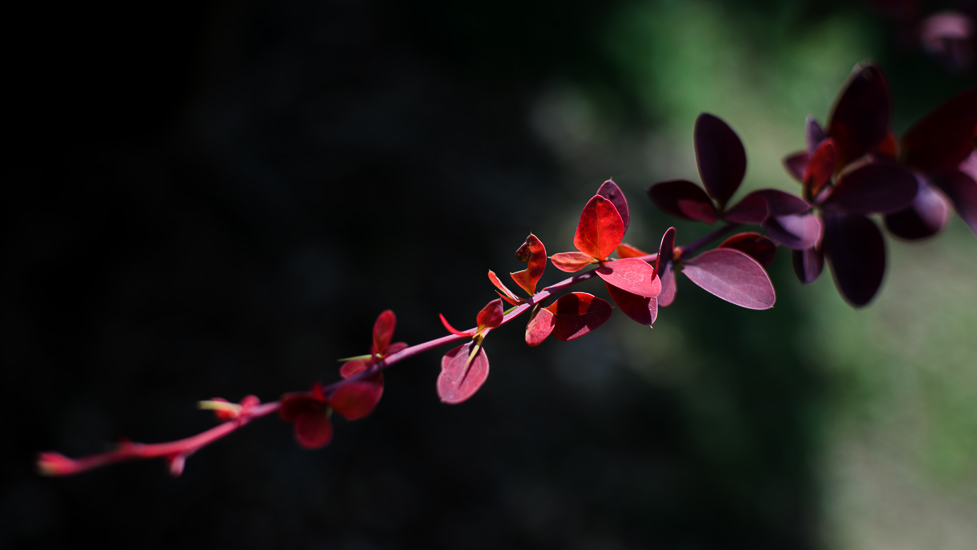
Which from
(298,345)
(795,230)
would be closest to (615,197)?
(795,230)

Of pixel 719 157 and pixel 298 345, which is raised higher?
pixel 719 157

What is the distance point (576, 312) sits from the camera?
0.34m

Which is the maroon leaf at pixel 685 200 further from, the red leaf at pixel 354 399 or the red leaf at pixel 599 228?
the red leaf at pixel 354 399

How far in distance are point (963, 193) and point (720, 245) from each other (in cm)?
22

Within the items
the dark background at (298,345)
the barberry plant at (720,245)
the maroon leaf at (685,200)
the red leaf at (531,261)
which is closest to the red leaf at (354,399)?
the barberry plant at (720,245)

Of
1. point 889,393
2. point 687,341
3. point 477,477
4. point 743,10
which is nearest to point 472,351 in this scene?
point 477,477

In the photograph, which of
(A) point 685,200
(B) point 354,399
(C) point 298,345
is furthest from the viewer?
(C) point 298,345

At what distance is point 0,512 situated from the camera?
1.27 meters

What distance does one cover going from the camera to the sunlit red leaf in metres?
0.39

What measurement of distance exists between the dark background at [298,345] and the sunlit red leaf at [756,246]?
1331 mm

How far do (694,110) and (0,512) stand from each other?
2.72 metres

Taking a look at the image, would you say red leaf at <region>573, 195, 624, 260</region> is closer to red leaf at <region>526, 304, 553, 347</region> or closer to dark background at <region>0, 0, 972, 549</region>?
red leaf at <region>526, 304, 553, 347</region>

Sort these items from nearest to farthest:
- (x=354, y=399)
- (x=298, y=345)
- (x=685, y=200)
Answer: (x=354, y=399) → (x=685, y=200) → (x=298, y=345)

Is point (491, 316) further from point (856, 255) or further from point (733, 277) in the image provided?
point (856, 255)
